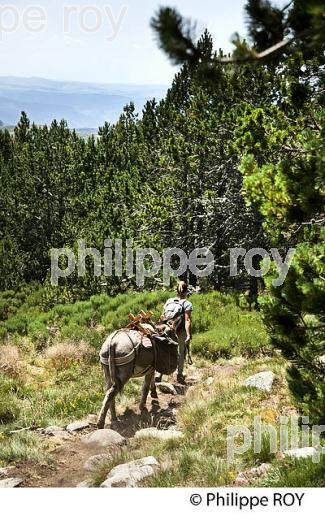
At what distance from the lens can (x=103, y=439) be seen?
8547 mm

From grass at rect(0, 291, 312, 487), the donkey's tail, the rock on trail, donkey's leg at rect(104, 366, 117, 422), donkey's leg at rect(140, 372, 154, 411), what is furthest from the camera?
donkey's leg at rect(140, 372, 154, 411)

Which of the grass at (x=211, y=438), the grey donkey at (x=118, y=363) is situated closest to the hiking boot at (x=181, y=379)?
the grass at (x=211, y=438)

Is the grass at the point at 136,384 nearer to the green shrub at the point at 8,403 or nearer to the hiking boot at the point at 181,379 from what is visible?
the green shrub at the point at 8,403

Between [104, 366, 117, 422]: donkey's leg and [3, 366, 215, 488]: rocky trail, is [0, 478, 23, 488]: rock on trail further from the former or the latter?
[104, 366, 117, 422]: donkey's leg

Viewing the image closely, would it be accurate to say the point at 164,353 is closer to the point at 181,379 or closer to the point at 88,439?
the point at 181,379

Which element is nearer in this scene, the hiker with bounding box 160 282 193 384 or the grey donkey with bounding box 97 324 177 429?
the grey donkey with bounding box 97 324 177 429

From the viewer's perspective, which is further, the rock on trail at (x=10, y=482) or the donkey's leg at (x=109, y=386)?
the donkey's leg at (x=109, y=386)

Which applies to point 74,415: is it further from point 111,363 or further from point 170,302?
point 170,302

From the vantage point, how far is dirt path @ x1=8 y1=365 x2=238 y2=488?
290 inches

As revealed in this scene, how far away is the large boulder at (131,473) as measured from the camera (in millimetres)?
6534

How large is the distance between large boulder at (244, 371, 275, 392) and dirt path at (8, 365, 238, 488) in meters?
1.36

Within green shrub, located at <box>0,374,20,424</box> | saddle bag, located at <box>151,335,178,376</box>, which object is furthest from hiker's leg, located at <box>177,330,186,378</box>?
green shrub, located at <box>0,374,20,424</box>

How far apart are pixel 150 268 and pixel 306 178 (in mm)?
14736

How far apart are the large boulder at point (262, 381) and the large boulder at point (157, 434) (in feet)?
5.86
